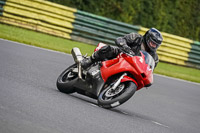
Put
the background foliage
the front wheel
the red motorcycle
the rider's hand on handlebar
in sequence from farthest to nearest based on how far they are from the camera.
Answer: the background foliage → the rider's hand on handlebar → the red motorcycle → the front wheel

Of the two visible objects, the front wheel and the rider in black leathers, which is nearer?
the front wheel

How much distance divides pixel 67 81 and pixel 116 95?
43.8 inches

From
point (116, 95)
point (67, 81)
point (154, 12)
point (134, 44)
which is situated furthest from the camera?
point (154, 12)

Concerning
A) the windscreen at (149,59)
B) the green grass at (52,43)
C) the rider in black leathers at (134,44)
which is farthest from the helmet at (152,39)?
the green grass at (52,43)

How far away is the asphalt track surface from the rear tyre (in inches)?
5.3

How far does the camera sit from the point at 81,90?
772 cm

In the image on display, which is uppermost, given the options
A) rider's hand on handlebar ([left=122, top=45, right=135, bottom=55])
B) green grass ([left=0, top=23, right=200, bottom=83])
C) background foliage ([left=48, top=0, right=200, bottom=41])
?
rider's hand on handlebar ([left=122, top=45, right=135, bottom=55])

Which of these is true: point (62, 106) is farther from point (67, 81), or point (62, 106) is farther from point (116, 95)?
point (67, 81)

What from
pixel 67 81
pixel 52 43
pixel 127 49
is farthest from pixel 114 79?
pixel 52 43

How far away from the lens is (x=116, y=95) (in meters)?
7.17

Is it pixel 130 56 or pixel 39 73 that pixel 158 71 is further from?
pixel 130 56

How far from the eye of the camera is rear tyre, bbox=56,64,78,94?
784 cm

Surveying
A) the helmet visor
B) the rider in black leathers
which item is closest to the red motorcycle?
the rider in black leathers

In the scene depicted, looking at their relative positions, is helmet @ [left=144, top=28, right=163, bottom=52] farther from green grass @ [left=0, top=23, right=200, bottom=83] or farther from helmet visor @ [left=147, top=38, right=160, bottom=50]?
green grass @ [left=0, top=23, right=200, bottom=83]
